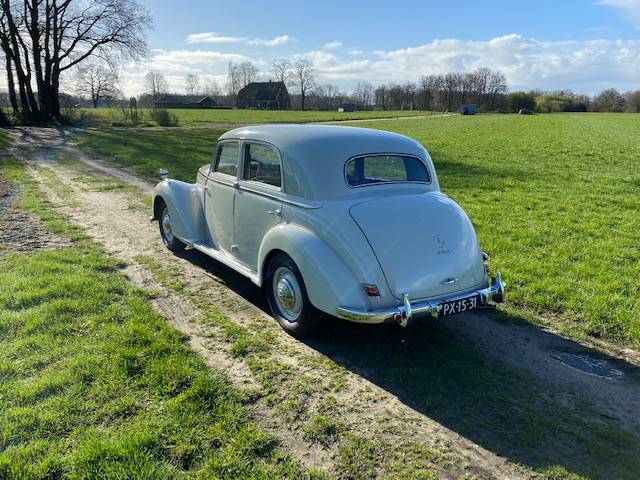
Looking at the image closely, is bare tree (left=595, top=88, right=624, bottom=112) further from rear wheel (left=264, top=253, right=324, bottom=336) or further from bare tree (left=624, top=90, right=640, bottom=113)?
rear wheel (left=264, top=253, right=324, bottom=336)

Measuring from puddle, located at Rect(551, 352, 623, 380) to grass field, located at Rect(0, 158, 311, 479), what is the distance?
2.61 m

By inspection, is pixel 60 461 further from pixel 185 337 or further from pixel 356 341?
pixel 356 341

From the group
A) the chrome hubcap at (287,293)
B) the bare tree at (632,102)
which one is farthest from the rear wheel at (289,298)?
the bare tree at (632,102)

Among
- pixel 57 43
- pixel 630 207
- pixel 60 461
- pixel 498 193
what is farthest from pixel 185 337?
pixel 57 43

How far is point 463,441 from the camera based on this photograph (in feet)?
9.27

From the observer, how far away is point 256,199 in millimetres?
4562

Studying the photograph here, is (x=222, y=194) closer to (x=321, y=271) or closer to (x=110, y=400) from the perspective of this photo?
(x=321, y=271)

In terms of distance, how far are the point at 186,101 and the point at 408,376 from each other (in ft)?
361

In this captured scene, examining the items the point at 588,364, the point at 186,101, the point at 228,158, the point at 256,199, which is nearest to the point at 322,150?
the point at 256,199

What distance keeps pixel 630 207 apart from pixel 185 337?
30.3 feet

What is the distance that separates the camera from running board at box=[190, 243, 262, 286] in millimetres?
4496

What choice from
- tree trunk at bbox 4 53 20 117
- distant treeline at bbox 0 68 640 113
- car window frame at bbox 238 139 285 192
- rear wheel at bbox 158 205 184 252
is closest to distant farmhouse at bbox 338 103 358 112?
distant treeline at bbox 0 68 640 113

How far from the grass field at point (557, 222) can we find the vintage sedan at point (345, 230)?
1.43m

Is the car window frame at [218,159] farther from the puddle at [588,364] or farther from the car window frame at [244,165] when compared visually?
the puddle at [588,364]
